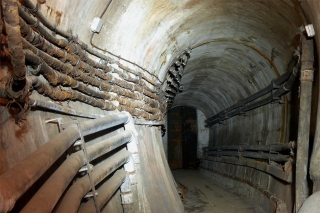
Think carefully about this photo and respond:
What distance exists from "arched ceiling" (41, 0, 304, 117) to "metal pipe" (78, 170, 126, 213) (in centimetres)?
178

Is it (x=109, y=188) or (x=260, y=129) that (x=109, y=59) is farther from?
(x=260, y=129)

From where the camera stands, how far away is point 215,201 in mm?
8773

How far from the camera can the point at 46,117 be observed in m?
2.76

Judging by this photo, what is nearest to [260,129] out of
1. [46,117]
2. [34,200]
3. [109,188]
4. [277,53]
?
[277,53]

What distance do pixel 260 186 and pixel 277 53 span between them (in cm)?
339

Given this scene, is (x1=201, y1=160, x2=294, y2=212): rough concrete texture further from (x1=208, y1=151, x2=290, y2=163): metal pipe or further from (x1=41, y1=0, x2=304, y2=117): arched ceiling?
(x1=41, y1=0, x2=304, y2=117): arched ceiling

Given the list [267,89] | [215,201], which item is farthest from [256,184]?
[267,89]

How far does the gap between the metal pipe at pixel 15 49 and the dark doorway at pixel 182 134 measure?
16.2 m

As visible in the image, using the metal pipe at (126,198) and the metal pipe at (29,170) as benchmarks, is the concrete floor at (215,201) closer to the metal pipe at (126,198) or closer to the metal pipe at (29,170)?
the metal pipe at (126,198)

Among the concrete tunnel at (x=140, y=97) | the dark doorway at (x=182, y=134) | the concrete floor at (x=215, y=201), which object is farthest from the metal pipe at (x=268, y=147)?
the dark doorway at (x=182, y=134)

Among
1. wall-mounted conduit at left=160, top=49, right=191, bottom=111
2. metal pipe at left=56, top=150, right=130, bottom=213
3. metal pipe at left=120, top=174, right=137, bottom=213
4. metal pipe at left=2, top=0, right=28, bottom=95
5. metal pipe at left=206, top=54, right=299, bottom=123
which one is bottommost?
metal pipe at left=120, top=174, right=137, bottom=213

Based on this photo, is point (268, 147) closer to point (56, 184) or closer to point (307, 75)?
point (307, 75)

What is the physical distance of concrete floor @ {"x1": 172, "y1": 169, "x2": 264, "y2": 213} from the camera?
7.68 meters

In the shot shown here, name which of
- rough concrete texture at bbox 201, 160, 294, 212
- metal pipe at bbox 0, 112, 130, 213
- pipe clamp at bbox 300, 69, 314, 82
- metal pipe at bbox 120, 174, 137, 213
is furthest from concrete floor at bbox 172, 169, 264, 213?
metal pipe at bbox 0, 112, 130, 213
